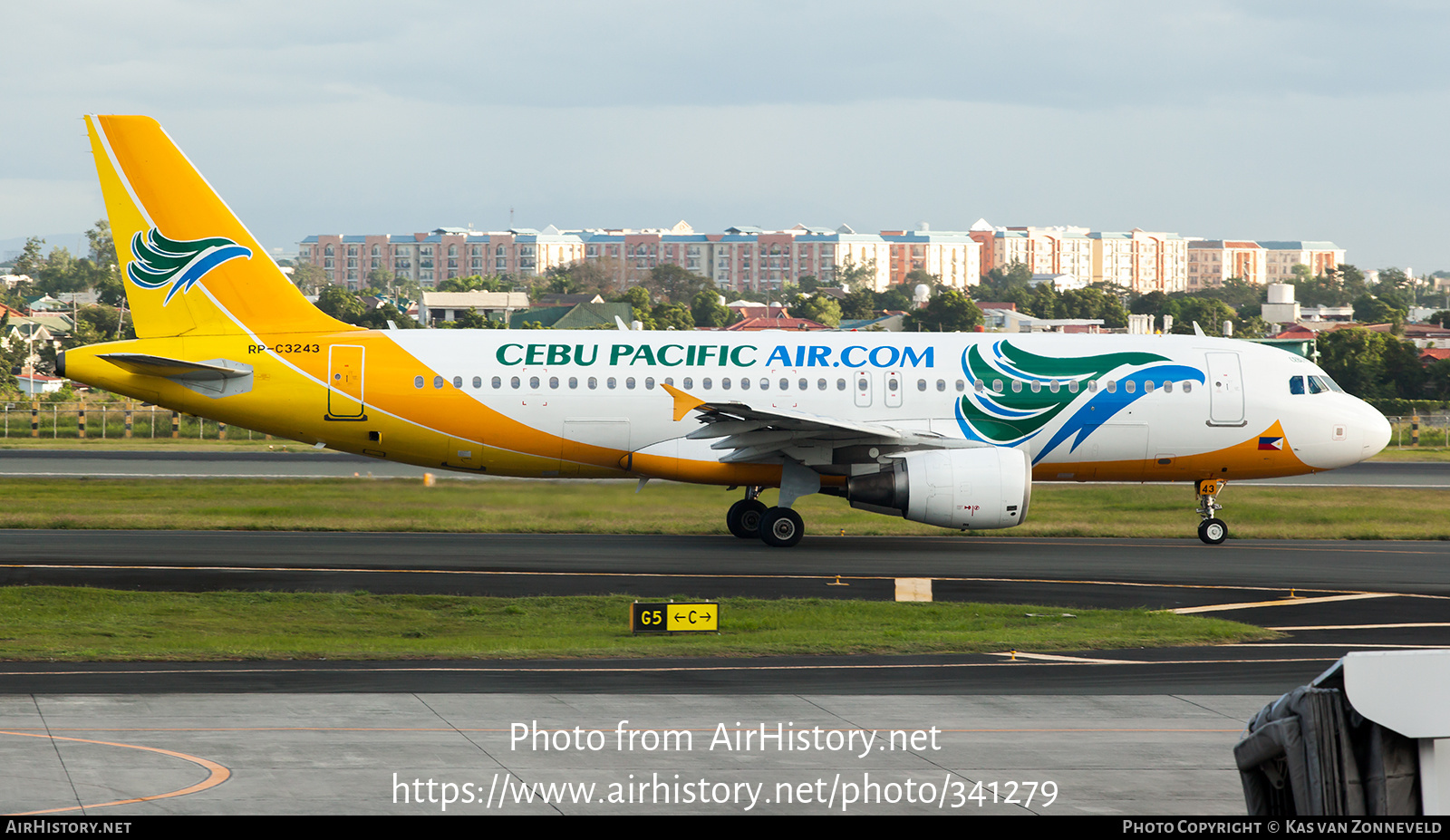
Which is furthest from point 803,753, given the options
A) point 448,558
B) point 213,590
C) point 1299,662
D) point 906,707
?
point 448,558

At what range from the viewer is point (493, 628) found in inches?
803

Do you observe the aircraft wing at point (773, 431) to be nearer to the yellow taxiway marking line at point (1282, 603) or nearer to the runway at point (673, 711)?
the runway at point (673, 711)

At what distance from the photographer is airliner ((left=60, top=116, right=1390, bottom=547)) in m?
28.7

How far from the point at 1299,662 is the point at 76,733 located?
1422 centimetres

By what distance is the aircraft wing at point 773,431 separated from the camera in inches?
1082

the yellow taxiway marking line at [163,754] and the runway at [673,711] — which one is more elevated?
the yellow taxiway marking line at [163,754]

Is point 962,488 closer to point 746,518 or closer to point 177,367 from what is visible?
point 746,518

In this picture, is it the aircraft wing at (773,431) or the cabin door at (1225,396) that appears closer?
the aircraft wing at (773,431)

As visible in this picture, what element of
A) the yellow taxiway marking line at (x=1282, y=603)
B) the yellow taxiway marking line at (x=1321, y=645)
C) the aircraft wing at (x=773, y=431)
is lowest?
the yellow taxiway marking line at (x=1282, y=603)

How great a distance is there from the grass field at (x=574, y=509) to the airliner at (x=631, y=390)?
90 centimetres

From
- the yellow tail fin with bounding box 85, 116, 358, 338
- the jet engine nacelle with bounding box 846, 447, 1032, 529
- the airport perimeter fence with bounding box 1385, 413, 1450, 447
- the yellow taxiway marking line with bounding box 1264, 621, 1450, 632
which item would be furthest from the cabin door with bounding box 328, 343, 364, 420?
the airport perimeter fence with bounding box 1385, 413, 1450, 447

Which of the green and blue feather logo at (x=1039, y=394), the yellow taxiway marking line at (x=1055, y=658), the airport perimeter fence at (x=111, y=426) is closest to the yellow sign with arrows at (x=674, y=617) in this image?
the yellow taxiway marking line at (x=1055, y=658)

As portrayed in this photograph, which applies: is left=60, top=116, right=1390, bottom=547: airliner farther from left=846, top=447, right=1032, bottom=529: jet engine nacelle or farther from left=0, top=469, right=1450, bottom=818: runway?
left=0, top=469, right=1450, bottom=818: runway

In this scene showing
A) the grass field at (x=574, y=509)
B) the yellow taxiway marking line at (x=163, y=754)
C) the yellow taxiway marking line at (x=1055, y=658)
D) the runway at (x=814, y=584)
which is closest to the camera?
the yellow taxiway marking line at (x=163, y=754)
